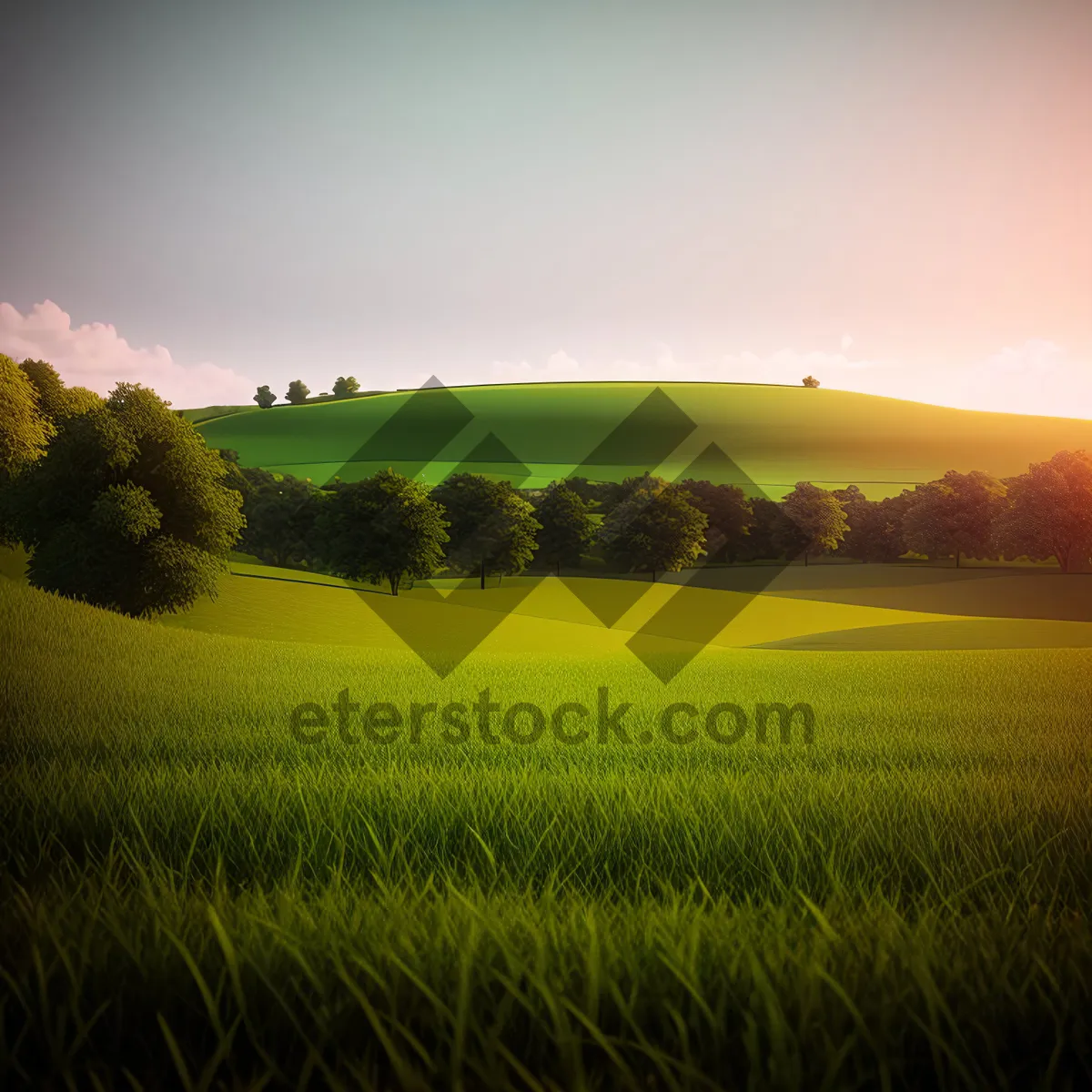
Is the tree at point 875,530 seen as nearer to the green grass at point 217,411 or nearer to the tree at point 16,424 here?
the tree at point 16,424

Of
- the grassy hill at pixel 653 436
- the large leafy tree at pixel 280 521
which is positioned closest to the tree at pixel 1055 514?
the grassy hill at pixel 653 436

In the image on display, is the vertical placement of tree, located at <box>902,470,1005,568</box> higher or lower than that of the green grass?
lower

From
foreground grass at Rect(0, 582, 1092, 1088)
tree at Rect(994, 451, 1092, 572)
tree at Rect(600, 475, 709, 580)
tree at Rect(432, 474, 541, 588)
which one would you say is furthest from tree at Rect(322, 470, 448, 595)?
foreground grass at Rect(0, 582, 1092, 1088)

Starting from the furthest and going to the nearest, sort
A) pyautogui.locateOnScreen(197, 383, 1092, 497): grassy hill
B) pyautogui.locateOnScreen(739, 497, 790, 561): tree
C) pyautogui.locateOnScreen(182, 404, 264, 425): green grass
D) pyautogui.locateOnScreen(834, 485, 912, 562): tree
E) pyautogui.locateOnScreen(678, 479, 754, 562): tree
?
pyautogui.locateOnScreen(182, 404, 264, 425): green grass < pyautogui.locateOnScreen(197, 383, 1092, 497): grassy hill < pyautogui.locateOnScreen(739, 497, 790, 561): tree < pyautogui.locateOnScreen(678, 479, 754, 562): tree < pyautogui.locateOnScreen(834, 485, 912, 562): tree

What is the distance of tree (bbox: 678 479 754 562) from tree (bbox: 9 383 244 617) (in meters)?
41.2

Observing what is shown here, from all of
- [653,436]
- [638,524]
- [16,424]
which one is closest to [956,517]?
[638,524]

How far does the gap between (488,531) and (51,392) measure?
28.6 meters

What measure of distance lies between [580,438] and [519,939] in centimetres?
9417

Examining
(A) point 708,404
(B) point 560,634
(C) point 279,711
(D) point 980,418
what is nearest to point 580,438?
(A) point 708,404

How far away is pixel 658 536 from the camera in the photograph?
176 feet

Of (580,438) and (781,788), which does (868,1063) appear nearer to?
(781,788)

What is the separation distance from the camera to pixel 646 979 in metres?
1.66

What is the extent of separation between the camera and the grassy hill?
81.4 metres

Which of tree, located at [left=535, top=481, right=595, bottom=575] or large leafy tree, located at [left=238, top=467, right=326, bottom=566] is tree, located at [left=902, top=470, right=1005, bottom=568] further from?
large leafy tree, located at [left=238, top=467, right=326, bottom=566]
